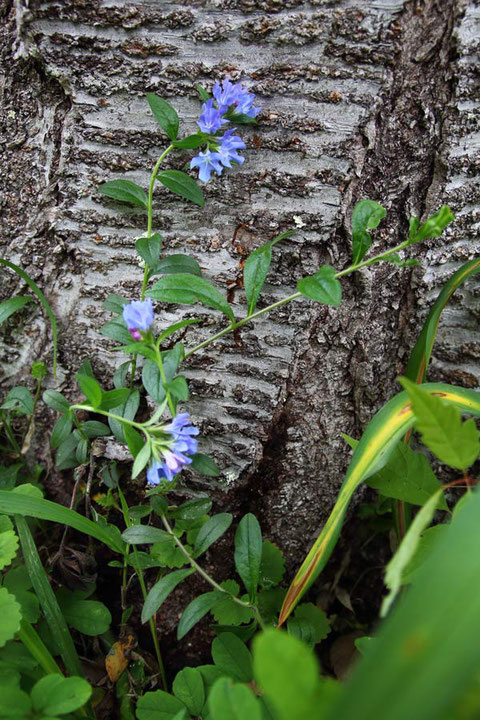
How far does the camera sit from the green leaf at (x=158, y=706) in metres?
0.94

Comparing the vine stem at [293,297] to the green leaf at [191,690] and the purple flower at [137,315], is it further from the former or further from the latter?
the green leaf at [191,690]

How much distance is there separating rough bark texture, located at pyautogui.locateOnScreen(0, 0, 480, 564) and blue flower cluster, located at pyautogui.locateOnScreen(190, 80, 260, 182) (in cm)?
5

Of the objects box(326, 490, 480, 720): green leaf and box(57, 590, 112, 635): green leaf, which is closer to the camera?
box(326, 490, 480, 720): green leaf

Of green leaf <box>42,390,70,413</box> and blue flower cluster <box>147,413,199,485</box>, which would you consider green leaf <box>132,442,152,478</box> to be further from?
green leaf <box>42,390,70,413</box>

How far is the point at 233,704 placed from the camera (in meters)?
0.67

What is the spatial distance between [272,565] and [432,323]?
605mm

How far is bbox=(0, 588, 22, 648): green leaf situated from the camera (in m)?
0.81

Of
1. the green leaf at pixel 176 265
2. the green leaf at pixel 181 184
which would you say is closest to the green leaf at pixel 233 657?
the green leaf at pixel 176 265

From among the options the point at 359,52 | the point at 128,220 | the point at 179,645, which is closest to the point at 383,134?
the point at 359,52

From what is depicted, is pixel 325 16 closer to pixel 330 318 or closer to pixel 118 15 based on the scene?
pixel 118 15

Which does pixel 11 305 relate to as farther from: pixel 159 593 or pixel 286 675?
pixel 286 675

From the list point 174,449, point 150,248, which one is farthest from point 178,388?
point 150,248

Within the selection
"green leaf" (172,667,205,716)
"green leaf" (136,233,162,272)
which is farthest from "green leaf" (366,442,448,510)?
"green leaf" (136,233,162,272)

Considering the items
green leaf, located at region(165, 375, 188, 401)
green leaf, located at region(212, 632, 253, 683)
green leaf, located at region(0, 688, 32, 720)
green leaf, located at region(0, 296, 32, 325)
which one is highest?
green leaf, located at region(0, 296, 32, 325)
